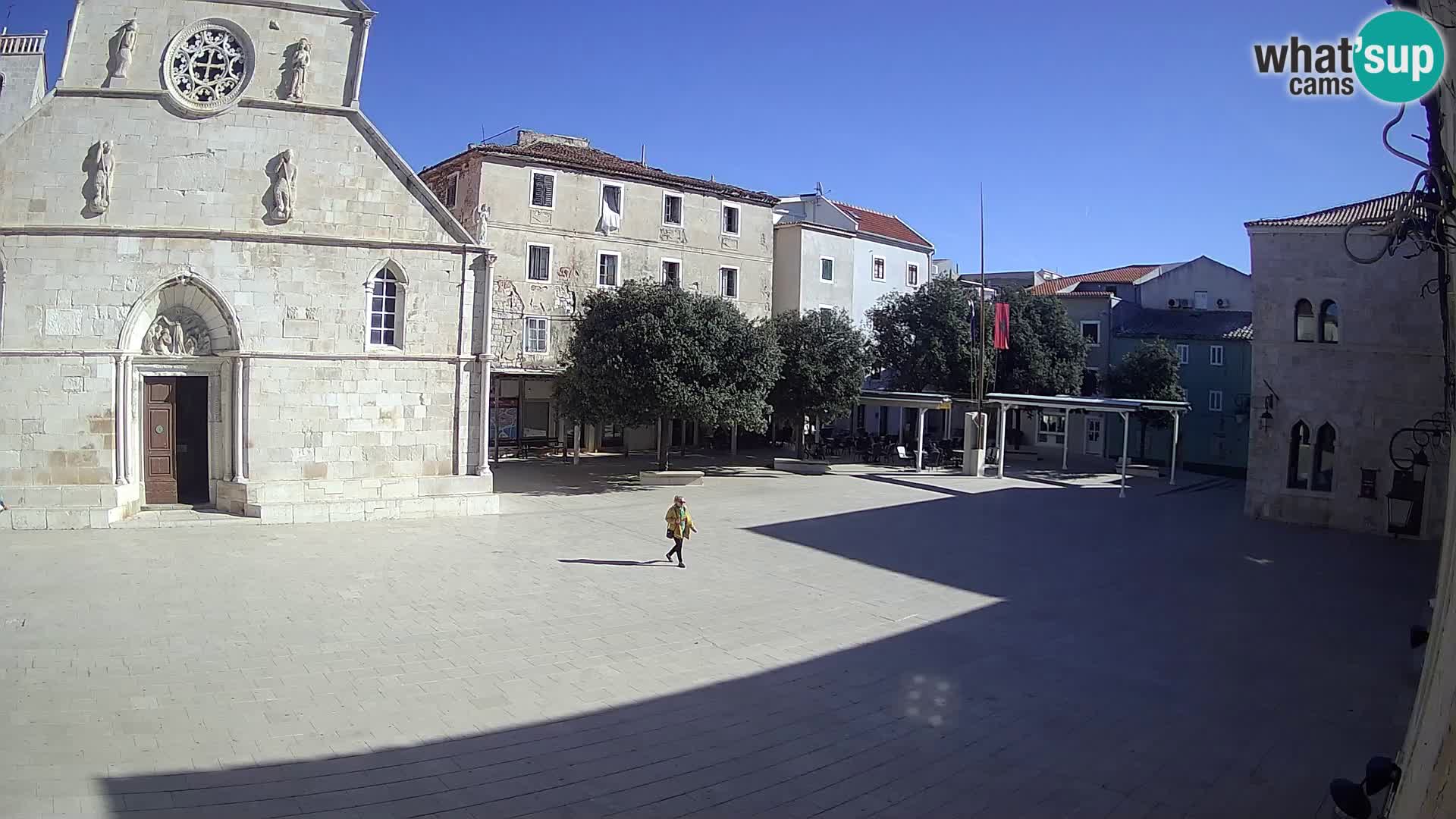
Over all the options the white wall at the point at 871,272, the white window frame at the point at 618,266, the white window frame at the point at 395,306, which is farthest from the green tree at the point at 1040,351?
the white window frame at the point at 395,306

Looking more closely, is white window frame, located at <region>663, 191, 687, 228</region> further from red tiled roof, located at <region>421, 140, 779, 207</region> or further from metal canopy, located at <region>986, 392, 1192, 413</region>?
metal canopy, located at <region>986, 392, 1192, 413</region>

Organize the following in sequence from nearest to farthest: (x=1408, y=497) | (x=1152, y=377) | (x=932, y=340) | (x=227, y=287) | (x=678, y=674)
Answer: (x=678, y=674) < (x=227, y=287) < (x=1408, y=497) < (x=932, y=340) < (x=1152, y=377)

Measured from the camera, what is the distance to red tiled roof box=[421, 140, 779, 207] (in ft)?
94.8

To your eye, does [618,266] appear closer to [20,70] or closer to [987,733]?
[20,70]

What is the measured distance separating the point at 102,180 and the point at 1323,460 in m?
28.4

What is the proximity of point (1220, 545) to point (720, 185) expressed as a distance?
21.7 metres

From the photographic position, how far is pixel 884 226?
144ft

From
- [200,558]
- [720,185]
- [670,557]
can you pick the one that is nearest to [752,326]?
[720,185]

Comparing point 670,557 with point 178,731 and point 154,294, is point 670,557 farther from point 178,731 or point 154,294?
point 154,294

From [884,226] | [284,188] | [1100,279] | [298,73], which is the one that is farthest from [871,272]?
[284,188]

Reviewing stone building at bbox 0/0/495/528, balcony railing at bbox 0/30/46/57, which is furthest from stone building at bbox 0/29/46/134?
stone building at bbox 0/0/495/528

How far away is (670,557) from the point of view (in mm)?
15336

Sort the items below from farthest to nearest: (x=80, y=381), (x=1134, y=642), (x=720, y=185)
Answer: (x=720, y=185) → (x=80, y=381) → (x=1134, y=642)

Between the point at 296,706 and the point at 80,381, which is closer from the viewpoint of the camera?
the point at 296,706
